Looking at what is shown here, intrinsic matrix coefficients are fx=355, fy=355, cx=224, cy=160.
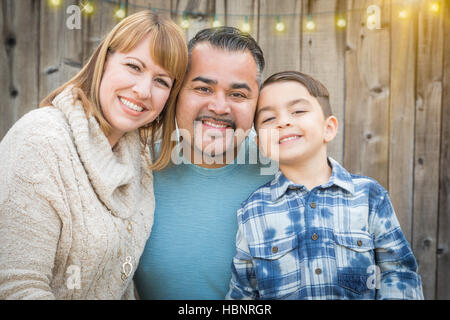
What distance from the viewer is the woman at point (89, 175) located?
93cm

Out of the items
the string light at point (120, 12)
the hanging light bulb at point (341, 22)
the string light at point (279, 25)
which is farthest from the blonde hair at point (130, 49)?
the hanging light bulb at point (341, 22)

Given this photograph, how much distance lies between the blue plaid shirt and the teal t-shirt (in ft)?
0.31

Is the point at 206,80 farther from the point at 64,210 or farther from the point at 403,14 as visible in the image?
the point at 403,14

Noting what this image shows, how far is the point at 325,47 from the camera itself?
6.46ft

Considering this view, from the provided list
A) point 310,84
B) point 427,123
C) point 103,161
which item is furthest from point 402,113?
point 103,161

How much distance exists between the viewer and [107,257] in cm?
107

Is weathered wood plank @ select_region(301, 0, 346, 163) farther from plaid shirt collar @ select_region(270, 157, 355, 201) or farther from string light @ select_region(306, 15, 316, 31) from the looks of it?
plaid shirt collar @ select_region(270, 157, 355, 201)

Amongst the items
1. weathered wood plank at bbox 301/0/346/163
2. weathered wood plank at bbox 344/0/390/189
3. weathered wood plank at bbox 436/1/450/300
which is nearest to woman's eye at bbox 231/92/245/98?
weathered wood plank at bbox 301/0/346/163

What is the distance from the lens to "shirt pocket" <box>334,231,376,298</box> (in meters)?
1.15

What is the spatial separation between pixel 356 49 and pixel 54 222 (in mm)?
1745

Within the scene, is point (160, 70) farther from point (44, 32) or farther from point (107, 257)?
point (44, 32)

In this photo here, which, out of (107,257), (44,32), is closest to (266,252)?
(107,257)

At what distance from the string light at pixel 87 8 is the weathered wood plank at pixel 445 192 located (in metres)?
1.91

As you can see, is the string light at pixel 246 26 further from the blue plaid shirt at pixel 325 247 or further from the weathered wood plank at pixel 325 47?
the blue plaid shirt at pixel 325 247
